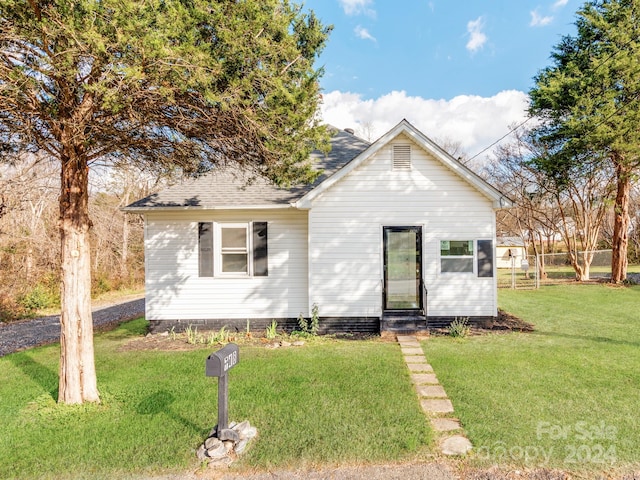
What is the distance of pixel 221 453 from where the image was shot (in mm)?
3258

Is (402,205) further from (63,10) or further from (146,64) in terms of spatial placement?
(63,10)

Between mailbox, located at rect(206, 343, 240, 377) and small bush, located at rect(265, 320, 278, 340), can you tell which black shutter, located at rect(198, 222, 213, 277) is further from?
mailbox, located at rect(206, 343, 240, 377)

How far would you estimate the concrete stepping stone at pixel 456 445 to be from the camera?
3.32 m

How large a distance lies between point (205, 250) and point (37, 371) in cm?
392

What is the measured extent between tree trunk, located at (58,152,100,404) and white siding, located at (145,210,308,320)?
420 centimetres

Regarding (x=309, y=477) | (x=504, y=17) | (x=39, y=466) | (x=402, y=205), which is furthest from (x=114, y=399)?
(x=504, y=17)

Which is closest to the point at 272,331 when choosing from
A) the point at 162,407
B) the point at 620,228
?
the point at 162,407

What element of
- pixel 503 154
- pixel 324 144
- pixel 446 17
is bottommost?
pixel 324 144

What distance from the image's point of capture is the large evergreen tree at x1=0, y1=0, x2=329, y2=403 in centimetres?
326

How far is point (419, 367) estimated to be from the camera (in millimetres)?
5746

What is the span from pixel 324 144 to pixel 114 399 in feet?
15.4

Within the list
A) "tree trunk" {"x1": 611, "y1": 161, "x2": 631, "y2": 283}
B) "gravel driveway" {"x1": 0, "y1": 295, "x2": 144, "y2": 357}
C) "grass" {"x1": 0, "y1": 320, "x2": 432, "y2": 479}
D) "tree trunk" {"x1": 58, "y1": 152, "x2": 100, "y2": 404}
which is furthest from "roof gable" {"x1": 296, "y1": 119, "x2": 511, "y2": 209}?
"tree trunk" {"x1": 611, "y1": 161, "x2": 631, "y2": 283}

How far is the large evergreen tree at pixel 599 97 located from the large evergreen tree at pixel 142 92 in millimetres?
12905

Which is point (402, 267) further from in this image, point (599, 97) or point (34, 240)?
point (34, 240)
